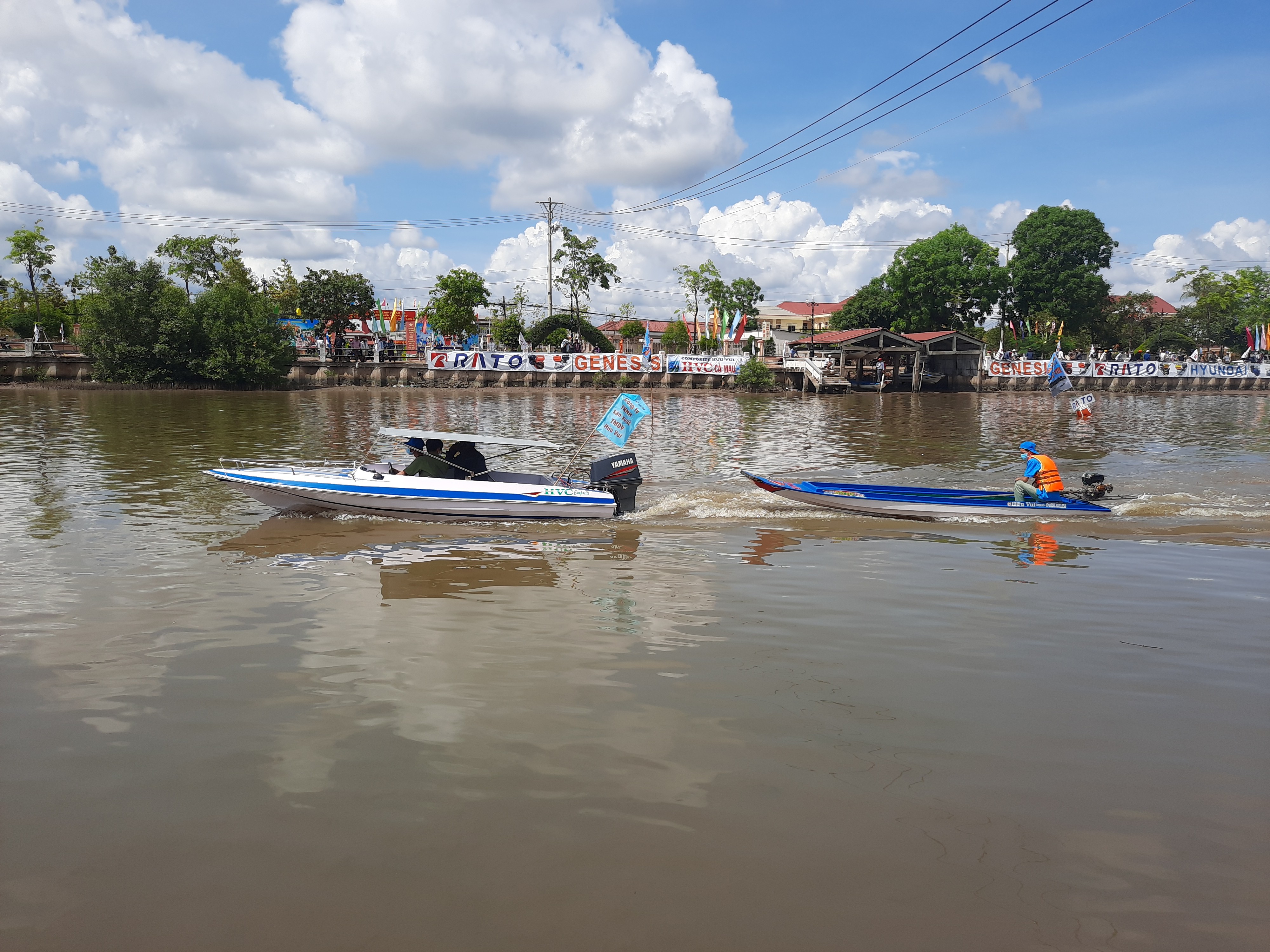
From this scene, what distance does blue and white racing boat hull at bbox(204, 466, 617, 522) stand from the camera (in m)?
13.5

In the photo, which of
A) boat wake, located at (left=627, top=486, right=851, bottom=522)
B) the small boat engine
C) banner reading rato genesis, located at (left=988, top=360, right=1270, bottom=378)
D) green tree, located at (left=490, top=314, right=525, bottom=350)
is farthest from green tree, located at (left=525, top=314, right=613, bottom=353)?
the small boat engine

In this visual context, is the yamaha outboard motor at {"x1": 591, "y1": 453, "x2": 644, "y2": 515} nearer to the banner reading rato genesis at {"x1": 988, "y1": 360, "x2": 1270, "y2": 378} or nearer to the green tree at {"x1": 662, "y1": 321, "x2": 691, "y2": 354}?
the banner reading rato genesis at {"x1": 988, "y1": 360, "x2": 1270, "y2": 378}

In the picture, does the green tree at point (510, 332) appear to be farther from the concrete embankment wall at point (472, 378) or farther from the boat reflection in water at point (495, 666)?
the boat reflection in water at point (495, 666)

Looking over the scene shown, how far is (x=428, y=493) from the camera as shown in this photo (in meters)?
13.4

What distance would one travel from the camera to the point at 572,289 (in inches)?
2566

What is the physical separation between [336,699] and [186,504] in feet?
34.2

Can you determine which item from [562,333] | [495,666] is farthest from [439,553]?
[562,333]

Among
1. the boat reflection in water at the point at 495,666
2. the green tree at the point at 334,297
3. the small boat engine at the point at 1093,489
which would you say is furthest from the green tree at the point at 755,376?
the boat reflection in water at the point at 495,666

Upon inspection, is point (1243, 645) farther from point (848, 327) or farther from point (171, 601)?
point (848, 327)

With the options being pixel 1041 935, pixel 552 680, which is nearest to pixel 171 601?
pixel 552 680

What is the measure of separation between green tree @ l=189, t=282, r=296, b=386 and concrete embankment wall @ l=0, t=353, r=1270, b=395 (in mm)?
2855

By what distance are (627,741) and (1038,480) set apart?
12069 mm

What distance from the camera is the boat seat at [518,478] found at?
567 inches

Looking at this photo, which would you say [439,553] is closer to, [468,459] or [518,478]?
[468,459]
